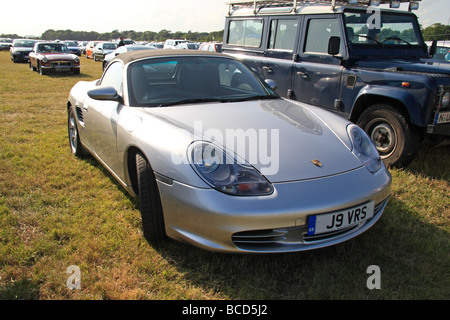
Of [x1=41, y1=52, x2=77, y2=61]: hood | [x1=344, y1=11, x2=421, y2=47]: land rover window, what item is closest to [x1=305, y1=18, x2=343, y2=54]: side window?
[x1=344, y1=11, x2=421, y2=47]: land rover window

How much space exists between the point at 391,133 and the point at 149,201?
117 inches

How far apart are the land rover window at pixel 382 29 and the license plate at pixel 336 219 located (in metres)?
3.08

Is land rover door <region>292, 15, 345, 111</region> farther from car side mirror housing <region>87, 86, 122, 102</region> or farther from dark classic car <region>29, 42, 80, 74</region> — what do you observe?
dark classic car <region>29, 42, 80, 74</region>

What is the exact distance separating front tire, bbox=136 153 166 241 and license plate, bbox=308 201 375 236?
100 centimetres

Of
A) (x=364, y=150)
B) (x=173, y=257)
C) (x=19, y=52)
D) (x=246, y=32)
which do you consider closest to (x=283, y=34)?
(x=246, y=32)

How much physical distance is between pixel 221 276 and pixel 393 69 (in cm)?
321

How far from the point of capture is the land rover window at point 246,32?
5.83 metres

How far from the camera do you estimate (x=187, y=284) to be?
7.30ft

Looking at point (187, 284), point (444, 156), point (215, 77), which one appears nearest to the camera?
point (187, 284)

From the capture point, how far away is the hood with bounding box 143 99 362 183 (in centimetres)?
230

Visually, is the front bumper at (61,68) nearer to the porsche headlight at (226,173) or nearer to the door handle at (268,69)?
the door handle at (268,69)

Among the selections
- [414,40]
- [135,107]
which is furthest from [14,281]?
[414,40]
